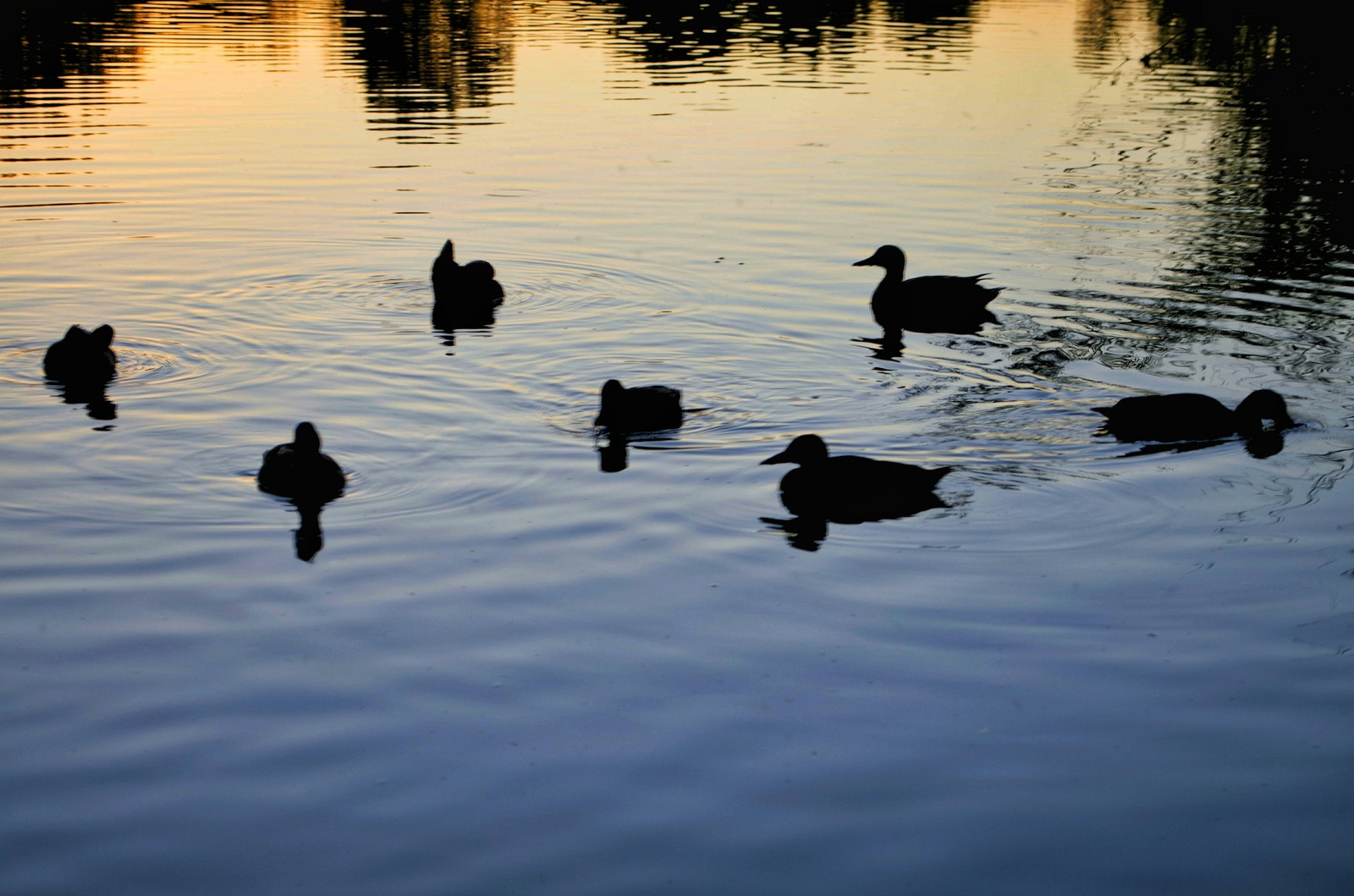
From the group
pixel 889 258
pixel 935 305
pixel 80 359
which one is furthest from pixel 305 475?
pixel 889 258

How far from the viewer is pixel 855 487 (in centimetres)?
1070

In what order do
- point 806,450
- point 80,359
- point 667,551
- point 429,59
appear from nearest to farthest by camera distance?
1. point 667,551
2. point 806,450
3. point 80,359
4. point 429,59

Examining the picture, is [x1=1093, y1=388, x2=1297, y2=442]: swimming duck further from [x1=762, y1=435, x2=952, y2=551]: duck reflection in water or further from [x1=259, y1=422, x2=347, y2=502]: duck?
[x1=259, y1=422, x2=347, y2=502]: duck

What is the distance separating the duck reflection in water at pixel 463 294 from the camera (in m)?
16.4

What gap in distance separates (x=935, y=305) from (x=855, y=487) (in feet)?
22.3

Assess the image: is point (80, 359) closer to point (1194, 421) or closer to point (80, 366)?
point (80, 366)

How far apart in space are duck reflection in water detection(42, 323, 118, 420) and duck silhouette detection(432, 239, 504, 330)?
12.5ft

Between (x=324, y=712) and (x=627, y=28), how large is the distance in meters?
48.0

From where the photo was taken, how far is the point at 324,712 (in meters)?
7.46

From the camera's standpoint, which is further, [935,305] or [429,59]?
[429,59]

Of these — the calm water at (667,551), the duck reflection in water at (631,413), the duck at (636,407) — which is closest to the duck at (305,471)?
the calm water at (667,551)

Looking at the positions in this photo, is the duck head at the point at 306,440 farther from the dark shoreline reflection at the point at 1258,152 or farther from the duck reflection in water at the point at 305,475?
the dark shoreline reflection at the point at 1258,152

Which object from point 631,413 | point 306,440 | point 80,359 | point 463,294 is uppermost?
point 463,294

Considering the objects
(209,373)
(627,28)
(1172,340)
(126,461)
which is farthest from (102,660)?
(627,28)
